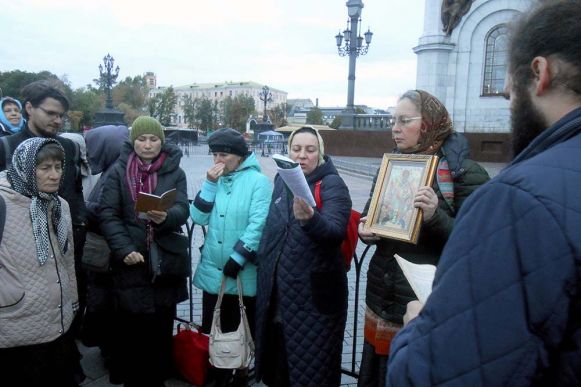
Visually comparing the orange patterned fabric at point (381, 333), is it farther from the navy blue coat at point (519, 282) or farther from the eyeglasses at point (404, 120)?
the navy blue coat at point (519, 282)

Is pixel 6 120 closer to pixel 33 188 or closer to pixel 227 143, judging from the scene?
pixel 33 188

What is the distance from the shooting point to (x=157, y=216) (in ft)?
9.84

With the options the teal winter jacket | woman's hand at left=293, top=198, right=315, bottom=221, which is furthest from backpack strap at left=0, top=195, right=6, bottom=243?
woman's hand at left=293, top=198, right=315, bottom=221

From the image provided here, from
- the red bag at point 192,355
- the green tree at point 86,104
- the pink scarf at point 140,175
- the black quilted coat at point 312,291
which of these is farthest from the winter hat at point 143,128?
the green tree at point 86,104

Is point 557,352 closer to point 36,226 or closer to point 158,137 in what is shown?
point 36,226

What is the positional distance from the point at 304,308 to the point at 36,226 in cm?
168

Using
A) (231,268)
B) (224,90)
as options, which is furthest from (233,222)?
(224,90)

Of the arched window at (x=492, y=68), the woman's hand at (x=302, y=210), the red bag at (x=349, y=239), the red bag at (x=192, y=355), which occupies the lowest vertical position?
the red bag at (x=192, y=355)

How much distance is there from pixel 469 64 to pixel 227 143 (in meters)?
20.1

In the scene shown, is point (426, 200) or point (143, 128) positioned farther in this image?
point (143, 128)

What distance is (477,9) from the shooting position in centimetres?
1970

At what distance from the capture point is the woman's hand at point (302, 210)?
247cm

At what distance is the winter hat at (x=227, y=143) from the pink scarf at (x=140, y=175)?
434mm

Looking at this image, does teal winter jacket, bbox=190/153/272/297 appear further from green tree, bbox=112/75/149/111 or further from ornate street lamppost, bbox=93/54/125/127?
green tree, bbox=112/75/149/111
